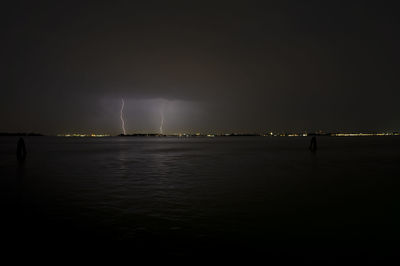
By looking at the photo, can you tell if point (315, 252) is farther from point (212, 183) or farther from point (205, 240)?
point (212, 183)

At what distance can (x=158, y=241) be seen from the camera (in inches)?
430

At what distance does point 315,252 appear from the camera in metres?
10.2

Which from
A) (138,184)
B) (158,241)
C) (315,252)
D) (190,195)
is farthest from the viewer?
(138,184)

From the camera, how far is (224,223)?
13.3 meters

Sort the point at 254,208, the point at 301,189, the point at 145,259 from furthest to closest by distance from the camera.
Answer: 1. the point at 301,189
2. the point at 254,208
3. the point at 145,259

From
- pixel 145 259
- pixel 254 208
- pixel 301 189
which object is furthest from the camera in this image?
pixel 301 189

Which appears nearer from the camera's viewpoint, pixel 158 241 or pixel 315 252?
pixel 315 252

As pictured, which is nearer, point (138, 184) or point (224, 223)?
point (224, 223)

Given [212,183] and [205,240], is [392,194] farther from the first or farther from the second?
[205,240]

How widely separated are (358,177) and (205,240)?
73.4 feet

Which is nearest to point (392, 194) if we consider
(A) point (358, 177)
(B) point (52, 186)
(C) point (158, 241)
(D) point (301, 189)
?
(D) point (301, 189)

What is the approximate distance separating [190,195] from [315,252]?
34.7 ft

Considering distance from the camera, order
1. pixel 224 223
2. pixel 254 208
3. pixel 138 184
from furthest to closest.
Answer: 1. pixel 138 184
2. pixel 254 208
3. pixel 224 223

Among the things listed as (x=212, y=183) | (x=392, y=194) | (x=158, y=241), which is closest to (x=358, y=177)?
(x=392, y=194)
